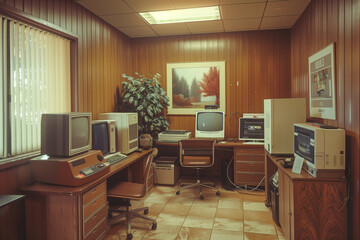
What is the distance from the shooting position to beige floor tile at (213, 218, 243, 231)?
3.09m

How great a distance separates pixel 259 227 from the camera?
311 cm

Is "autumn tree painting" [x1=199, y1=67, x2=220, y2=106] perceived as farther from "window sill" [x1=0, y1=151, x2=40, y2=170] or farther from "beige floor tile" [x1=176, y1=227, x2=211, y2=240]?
"window sill" [x1=0, y1=151, x2=40, y2=170]

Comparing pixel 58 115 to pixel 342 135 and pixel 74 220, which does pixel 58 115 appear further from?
pixel 342 135

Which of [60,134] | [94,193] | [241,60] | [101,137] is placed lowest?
[94,193]

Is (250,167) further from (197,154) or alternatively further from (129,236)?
(129,236)

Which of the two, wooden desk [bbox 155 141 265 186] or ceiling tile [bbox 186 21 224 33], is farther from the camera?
ceiling tile [bbox 186 21 224 33]

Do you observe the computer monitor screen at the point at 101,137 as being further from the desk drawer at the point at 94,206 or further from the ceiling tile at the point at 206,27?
the ceiling tile at the point at 206,27

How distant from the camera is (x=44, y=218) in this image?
92.0 inches

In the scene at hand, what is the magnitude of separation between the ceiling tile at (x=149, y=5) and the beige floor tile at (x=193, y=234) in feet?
9.69

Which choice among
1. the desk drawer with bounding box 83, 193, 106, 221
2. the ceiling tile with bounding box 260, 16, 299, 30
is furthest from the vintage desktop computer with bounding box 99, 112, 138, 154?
the ceiling tile with bounding box 260, 16, 299, 30

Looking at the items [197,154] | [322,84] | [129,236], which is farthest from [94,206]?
[322,84]

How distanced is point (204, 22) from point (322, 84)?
86.5 inches

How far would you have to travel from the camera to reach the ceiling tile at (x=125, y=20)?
4094 millimetres

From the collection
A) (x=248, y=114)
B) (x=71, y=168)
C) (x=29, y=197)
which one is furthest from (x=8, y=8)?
(x=248, y=114)
